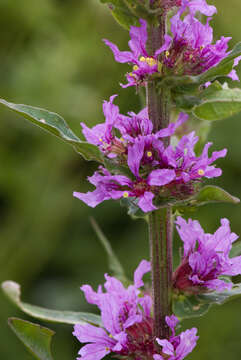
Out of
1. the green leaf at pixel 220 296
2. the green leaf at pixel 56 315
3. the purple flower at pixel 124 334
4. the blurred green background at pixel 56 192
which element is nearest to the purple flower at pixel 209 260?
the green leaf at pixel 220 296

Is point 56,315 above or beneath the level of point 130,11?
beneath

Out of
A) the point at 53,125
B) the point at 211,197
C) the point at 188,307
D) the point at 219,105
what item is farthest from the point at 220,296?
the point at 53,125

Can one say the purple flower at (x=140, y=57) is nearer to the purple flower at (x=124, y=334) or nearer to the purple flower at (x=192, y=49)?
the purple flower at (x=192, y=49)

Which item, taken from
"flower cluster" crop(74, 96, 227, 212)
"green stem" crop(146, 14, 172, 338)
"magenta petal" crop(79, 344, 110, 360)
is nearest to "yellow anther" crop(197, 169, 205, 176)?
"flower cluster" crop(74, 96, 227, 212)

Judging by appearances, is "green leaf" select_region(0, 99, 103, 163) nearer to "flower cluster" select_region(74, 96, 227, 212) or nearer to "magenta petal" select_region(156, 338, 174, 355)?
"flower cluster" select_region(74, 96, 227, 212)

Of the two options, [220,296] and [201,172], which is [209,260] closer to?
[220,296]

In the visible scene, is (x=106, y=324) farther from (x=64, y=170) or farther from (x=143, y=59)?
(x=64, y=170)
